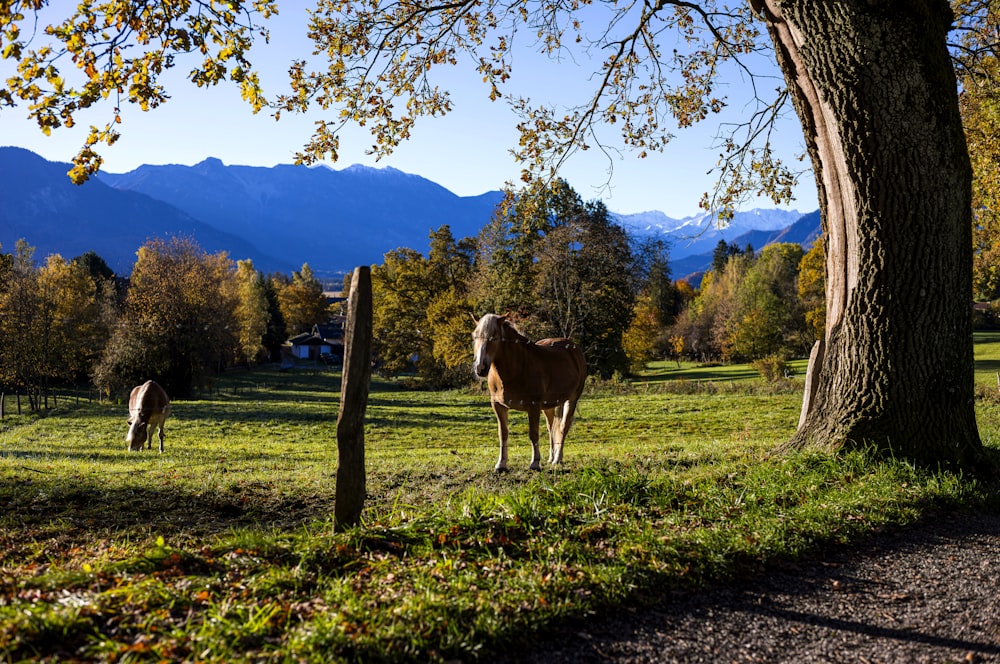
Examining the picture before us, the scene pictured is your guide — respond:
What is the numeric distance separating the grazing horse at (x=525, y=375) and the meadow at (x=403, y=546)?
2.23 feet

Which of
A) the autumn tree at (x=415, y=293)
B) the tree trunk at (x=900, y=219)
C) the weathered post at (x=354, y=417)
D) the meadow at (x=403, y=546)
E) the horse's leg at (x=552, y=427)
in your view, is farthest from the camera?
the autumn tree at (x=415, y=293)

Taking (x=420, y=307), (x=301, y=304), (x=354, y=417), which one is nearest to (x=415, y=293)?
(x=420, y=307)

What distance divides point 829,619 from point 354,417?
12.7ft

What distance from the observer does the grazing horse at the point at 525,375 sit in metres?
10.2

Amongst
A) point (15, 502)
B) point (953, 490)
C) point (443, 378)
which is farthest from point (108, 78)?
point (443, 378)

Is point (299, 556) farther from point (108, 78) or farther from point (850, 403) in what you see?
point (850, 403)

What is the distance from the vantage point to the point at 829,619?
4.63 metres

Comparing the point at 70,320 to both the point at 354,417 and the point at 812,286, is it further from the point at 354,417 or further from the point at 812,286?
the point at 812,286

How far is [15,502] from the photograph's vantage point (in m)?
8.91

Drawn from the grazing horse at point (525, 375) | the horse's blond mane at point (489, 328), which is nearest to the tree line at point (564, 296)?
the grazing horse at point (525, 375)

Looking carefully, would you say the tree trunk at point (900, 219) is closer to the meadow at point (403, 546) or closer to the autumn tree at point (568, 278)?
the meadow at point (403, 546)

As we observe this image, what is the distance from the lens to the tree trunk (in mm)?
7930

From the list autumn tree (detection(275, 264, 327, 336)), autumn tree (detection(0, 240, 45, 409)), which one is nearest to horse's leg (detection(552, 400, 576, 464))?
autumn tree (detection(0, 240, 45, 409))

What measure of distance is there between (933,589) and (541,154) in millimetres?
9978
